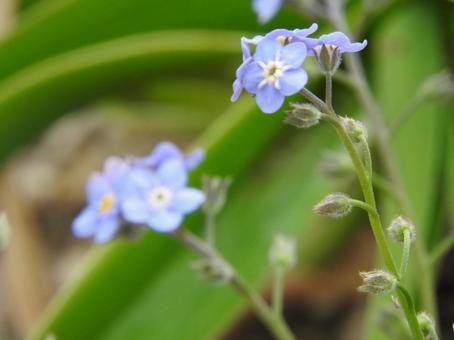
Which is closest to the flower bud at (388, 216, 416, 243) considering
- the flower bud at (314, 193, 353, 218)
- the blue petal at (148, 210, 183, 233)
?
the flower bud at (314, 193, 353, 218)

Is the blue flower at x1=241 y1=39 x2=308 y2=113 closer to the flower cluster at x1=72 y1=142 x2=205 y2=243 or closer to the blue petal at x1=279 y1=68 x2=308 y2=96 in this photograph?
the blue petal at x1=279 y1=68 x2=308 y2=96

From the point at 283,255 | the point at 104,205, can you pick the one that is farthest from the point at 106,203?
the point at 283,255

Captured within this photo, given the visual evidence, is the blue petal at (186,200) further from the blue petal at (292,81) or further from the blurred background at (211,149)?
the blue petal at (292,81)

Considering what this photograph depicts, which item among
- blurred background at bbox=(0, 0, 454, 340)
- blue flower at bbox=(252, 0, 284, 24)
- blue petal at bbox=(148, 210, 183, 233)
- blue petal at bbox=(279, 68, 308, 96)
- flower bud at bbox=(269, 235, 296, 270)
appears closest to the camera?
blue petal at bbox=(279, 68, 308, 96)

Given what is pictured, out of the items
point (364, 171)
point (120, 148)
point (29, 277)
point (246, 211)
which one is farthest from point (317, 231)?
point (364, 171)

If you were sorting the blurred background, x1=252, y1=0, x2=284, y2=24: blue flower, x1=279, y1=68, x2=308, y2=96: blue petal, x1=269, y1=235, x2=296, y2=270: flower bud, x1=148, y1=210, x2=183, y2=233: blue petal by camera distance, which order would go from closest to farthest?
1. x1=279, y1=68, x2=308, y2=96: blue petal
2. x1=148, y1=210, x2=183, y2=233: blue petal
3. x1=269, y1=235, x2=296, y2=270: flower bud
4. x1=252, y1=0, x2=284, y2=24: blue flower
5. the blurred background

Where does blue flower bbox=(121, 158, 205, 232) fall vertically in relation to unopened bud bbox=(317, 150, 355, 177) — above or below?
above
